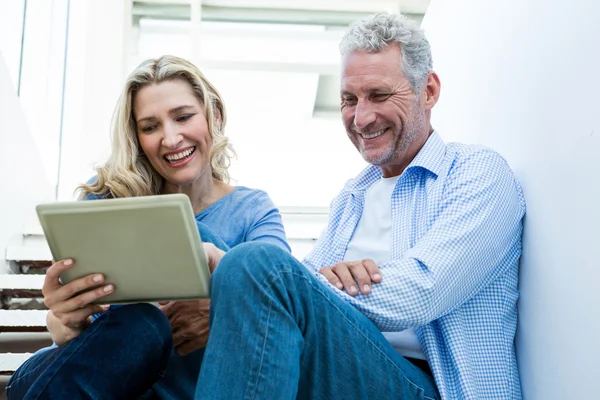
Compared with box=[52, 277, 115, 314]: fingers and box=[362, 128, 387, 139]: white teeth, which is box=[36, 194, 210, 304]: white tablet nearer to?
box=[52, 277, 115, 314]: fingers

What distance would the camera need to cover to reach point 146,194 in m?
1.73

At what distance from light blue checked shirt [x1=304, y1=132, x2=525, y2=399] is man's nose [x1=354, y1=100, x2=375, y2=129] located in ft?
0.51

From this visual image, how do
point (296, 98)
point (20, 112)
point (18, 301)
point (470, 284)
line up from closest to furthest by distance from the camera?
1. point (470, 284)
2. point (18, 301)
3. point (20, 112)
4. point (296, 98)

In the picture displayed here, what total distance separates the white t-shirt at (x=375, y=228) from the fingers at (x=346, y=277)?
25cm

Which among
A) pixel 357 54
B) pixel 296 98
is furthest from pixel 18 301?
pixel 296 98

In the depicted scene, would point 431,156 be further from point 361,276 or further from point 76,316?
point 76,316

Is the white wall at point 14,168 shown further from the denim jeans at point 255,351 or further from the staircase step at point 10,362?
Answer: the denim jeans at point 255,351

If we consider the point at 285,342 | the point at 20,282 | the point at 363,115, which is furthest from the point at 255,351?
the point at 20,282

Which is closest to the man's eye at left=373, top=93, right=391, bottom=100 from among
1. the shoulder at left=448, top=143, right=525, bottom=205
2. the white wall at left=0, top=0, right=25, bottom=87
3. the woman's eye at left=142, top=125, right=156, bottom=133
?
the shoulder at left=448, top=143, right=525, bottom=205

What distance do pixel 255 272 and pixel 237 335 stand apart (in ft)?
0.33

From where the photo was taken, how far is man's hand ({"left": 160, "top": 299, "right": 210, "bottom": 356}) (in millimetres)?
1373

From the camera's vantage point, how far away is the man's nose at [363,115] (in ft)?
5.33

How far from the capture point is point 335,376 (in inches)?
43.5

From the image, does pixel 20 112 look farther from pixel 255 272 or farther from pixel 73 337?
pixel 255 272
